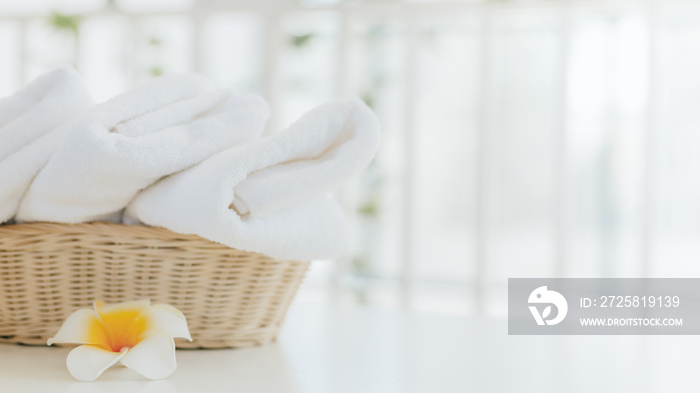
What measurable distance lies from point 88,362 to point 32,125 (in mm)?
204

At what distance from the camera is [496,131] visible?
5.44 feet

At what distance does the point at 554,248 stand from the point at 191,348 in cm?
123

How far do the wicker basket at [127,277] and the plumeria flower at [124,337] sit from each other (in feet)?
0.08

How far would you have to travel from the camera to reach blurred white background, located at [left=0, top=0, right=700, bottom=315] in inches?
61.9

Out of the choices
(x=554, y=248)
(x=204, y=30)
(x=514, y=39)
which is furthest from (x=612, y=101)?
(x=204, y=30)

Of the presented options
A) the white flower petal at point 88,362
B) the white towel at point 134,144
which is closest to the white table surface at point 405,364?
the white flower petal at point 88,362

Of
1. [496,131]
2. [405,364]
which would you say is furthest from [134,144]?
[496,131]

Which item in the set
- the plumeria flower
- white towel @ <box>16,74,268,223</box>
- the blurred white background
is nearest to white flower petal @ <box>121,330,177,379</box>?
the plumeria flower

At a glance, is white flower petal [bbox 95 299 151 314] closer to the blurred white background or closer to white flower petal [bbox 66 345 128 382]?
white flower petal [bbox 66 345 128 382]

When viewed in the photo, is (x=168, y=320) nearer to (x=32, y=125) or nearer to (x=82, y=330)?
(x=82, y=330)

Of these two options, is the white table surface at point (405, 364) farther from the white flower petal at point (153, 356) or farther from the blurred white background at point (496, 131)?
the blurred white background at point (496, 131)

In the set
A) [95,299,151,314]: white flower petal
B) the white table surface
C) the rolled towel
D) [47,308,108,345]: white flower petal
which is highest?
the rolled towel

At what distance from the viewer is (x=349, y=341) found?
59 cm

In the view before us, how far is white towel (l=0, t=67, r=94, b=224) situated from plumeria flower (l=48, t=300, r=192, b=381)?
11 cm
